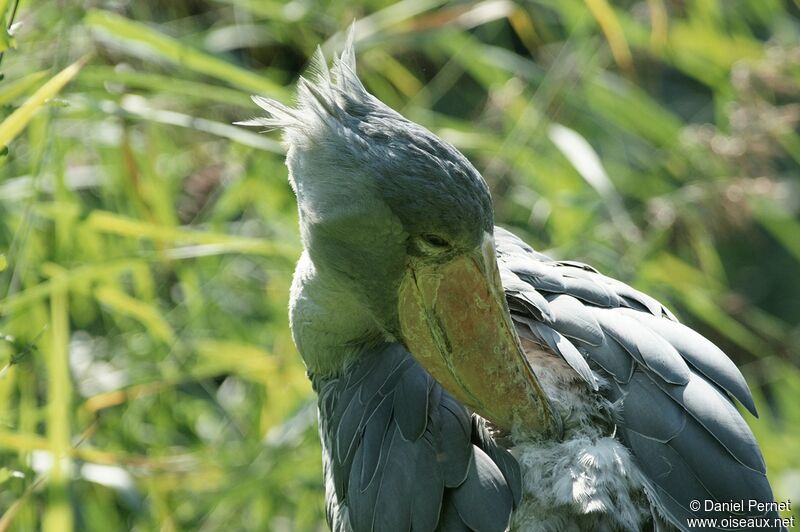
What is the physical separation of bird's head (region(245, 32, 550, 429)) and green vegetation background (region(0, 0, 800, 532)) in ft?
1.68

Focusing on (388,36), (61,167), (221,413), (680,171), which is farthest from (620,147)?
(61,167)

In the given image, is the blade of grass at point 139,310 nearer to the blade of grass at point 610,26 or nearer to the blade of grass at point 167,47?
the blade of grass at point 167,47

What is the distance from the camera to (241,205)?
2.88 m

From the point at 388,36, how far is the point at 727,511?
1589 mm

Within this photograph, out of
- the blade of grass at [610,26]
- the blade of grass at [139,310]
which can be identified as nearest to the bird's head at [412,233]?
the blade of grass at [139,310]

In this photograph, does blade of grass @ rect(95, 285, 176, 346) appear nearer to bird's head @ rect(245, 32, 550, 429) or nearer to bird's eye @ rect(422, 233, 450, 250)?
bird's head @ rect(245, 32, 550, 429)

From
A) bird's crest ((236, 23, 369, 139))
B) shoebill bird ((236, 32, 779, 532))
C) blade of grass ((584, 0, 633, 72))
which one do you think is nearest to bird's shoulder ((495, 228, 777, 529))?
shoebill bird ((236, 32, 779, 532))

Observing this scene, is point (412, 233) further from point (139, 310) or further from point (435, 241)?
point (139, 310)

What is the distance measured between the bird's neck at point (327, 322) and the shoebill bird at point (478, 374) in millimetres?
35

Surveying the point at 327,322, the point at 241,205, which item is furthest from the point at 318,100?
the point at 241,205

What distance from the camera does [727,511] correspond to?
1.49 meters

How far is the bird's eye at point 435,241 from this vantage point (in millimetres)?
1525

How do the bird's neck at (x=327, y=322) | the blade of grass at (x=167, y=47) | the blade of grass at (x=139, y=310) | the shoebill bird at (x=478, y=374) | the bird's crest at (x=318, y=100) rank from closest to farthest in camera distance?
the shoebill bird at (x=478, y=374), the bird's crest at (x=318, y=100), the bird's neck at (x=327, y=322), the blade of grass at (x=167, y=47), the blade of grass at (x=139, y=310)

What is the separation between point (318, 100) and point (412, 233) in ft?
0.77
